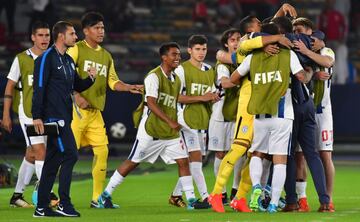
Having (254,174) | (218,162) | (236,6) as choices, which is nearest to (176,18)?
(236,6)

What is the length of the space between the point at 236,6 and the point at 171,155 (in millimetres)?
18188

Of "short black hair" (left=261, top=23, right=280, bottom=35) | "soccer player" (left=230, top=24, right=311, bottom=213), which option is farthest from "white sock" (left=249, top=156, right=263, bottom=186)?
"short black hair" (left=261, top=23, right=280, bottom=35)

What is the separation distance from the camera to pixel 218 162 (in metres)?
17.5

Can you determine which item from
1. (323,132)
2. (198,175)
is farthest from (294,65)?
(198,175)

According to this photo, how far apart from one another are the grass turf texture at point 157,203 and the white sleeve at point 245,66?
5.49 ft

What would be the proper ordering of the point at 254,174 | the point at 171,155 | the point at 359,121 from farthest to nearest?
the point at 359,121 → the point at 171,155 → the point at 254,174

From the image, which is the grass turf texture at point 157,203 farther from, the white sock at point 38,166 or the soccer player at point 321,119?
the white sock at point 38,166

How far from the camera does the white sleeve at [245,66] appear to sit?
15.2 meters

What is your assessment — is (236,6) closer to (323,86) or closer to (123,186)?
(123,186)

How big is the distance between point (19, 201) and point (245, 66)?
3.57 m

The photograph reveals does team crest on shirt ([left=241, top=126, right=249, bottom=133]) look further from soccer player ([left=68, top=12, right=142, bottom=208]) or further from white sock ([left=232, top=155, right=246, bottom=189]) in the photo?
soccer player ([left=68, top=12, right=142, bottom=208])

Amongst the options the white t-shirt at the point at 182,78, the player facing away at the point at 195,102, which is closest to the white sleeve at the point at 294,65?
the player facing away at the point at 195,102

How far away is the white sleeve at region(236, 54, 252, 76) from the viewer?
15250 mm

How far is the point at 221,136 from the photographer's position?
689 inches
